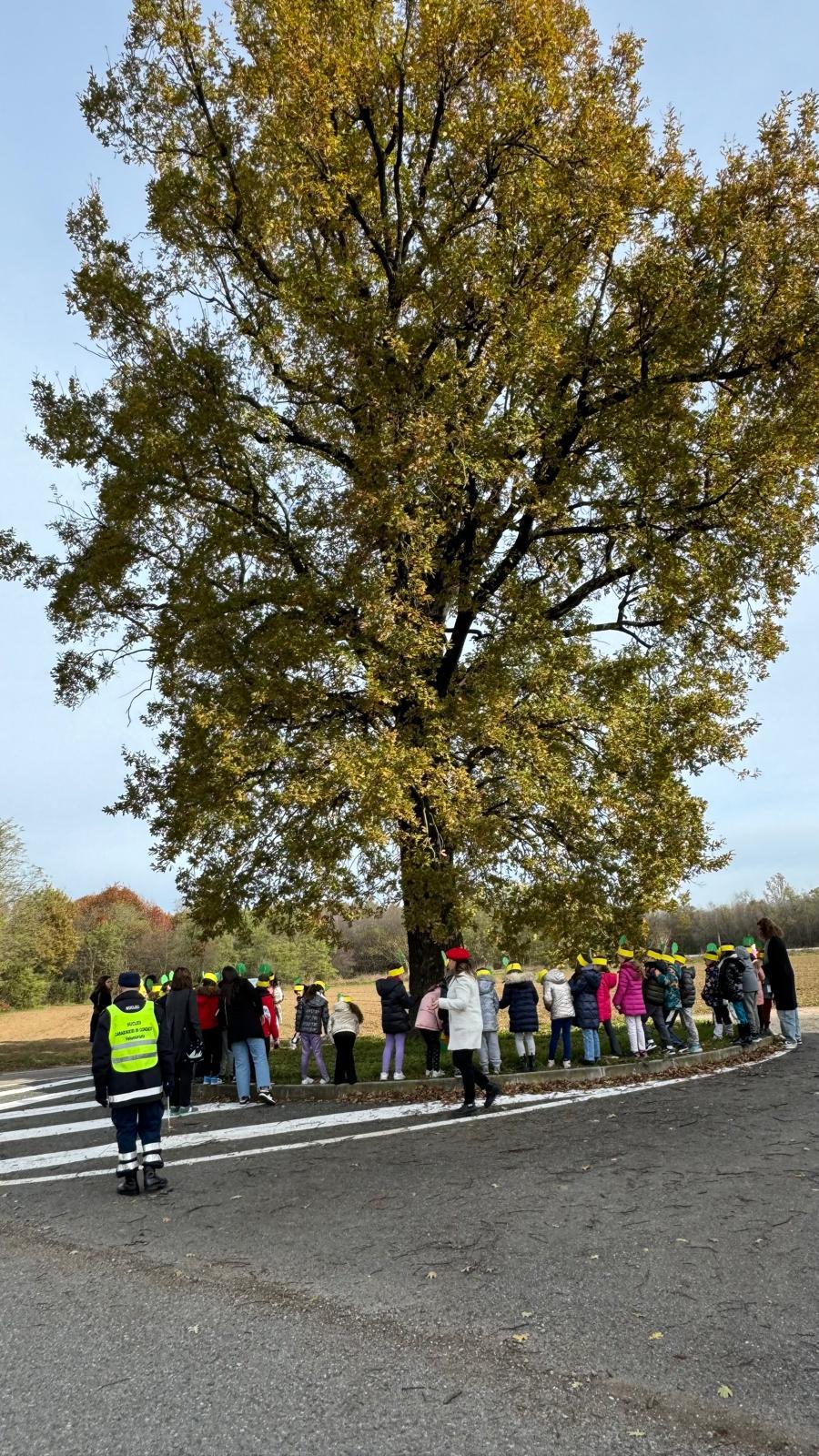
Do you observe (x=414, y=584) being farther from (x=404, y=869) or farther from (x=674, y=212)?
(x=674, y=212)

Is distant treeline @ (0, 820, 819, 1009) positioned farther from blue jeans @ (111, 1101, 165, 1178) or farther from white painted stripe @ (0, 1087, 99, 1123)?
blue jeans @ (111, 1101, 165, 1178)

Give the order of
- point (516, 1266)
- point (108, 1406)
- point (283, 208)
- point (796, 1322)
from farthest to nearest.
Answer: point (283, 208), point (516, 1266), point (796, 1322), point (108, 1406)

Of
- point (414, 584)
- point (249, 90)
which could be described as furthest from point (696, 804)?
point (249, 90)

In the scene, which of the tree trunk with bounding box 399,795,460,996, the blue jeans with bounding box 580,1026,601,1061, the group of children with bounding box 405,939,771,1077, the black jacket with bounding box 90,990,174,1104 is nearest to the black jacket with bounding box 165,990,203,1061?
the black jacket with bounding box 90,990,174,1104

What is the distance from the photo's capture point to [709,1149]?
7500mm

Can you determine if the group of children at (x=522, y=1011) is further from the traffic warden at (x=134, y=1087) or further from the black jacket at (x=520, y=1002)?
the traffic warden at (x=134, y=1087)

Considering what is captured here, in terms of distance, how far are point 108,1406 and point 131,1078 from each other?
4.27m

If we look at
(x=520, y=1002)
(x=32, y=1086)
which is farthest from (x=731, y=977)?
(x=32, y=1086)

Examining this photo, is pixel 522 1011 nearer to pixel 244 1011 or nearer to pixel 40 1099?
pixel 244 1011

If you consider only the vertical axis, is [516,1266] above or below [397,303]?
below

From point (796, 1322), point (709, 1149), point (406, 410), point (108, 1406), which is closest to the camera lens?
point (108, 1406)

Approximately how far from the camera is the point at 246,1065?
1213 cm

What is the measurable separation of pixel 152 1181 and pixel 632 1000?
8.57 metres

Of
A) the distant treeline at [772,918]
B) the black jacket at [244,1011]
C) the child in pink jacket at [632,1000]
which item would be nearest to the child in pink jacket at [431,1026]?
the black jacket at [244,1011]
